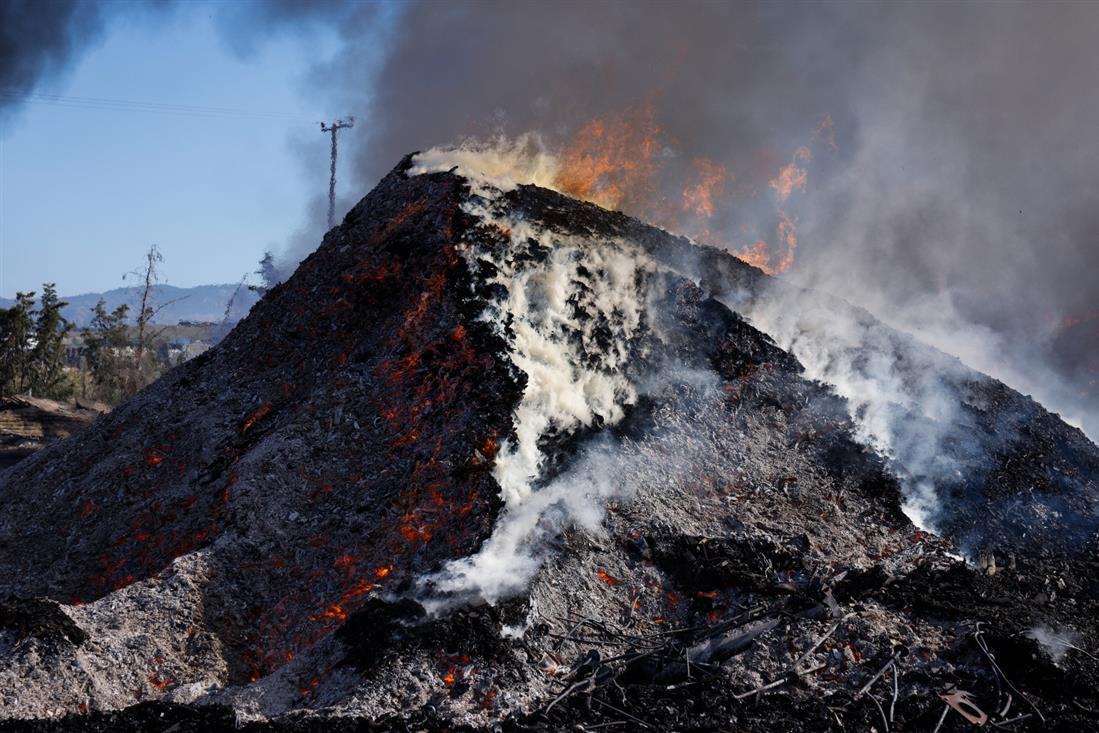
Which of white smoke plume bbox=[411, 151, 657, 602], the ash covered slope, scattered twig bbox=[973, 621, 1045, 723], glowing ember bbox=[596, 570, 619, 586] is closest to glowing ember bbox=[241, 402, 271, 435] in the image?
the ash covered slope

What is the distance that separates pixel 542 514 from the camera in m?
10.4

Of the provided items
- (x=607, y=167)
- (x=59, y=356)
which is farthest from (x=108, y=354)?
Result: (x=607, y=167)

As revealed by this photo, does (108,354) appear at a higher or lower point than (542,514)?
lower

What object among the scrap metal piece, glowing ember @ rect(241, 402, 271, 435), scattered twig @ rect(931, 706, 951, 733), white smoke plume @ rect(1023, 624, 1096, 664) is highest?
white smoke plume @ rect(1023, 624, 1096, 664)

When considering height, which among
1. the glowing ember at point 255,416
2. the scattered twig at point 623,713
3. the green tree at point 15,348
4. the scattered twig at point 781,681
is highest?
the scattered twig at point 781,681

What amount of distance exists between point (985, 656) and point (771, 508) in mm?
3445

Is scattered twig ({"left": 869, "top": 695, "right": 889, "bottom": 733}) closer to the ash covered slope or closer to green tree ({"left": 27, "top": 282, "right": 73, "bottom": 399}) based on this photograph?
the ash covered slope

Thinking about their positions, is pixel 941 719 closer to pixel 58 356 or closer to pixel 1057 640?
pixel 1057 640

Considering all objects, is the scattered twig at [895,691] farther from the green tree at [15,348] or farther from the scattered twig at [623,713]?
the green tree at [15,348]

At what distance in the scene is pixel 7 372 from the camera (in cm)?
3259

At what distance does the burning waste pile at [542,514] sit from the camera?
27.2ft

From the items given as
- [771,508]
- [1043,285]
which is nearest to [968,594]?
[771,508]

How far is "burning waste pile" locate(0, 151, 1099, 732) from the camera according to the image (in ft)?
27.2

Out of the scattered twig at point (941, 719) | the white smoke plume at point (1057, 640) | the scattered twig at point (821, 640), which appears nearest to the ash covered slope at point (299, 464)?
the scattered twig at point (821, 640)
